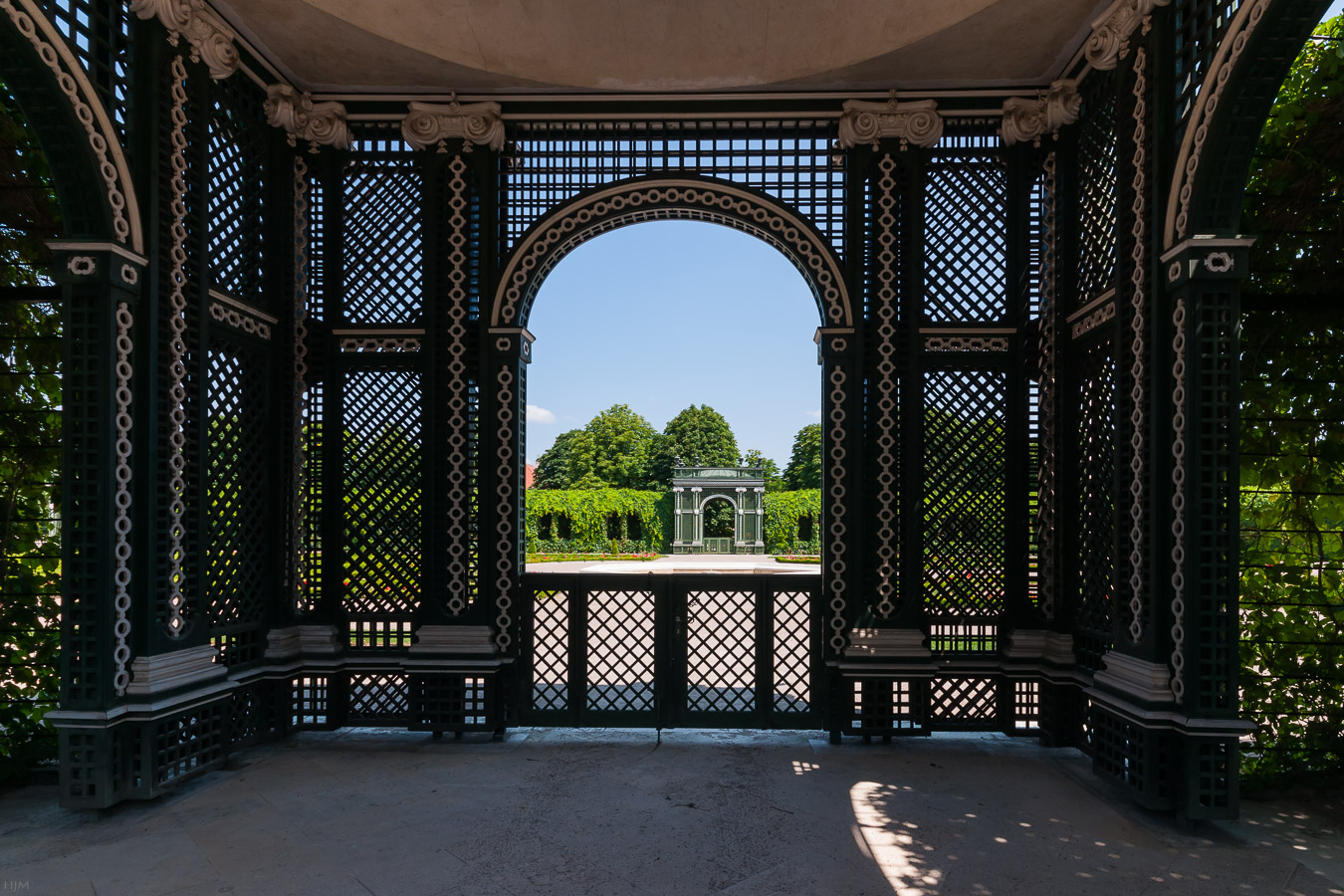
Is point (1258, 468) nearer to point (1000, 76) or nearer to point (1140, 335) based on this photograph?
point (1140, 335)

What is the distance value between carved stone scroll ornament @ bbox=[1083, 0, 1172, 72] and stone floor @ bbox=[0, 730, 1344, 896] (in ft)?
14.5

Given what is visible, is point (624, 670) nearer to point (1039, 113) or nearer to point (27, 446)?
point (27, 446)

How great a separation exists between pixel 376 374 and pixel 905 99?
445 cm

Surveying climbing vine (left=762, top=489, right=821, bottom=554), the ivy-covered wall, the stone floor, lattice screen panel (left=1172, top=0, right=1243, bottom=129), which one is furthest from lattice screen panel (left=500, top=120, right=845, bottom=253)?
climbing vine (left=762, top=489, right=821, bottom=554)

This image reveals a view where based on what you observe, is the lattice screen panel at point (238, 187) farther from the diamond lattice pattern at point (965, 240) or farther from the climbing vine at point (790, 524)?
the climbing vine at point (790, 524)

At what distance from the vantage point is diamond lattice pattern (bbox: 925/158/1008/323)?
5703mm

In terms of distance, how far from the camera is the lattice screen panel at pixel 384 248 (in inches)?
228

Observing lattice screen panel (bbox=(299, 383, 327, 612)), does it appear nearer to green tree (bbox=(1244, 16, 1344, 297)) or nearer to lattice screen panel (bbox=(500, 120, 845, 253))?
lattice screen panel (bbox=(500, 120, 845, 253))

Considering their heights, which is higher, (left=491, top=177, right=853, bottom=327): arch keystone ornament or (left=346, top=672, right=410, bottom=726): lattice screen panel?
(left=491, top=177, right=853, bottom=327): arch keystone ornament

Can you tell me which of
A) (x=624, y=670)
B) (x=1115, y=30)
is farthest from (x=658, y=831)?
(x=1115, y=30)

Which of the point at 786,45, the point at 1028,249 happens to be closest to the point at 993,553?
the point at 1028,249

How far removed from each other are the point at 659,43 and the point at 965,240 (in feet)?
8.66

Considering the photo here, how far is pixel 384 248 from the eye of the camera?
582cm

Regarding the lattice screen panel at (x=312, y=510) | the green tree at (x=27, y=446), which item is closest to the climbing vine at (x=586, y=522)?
the lattice screen panel at (x=312, y=510)
